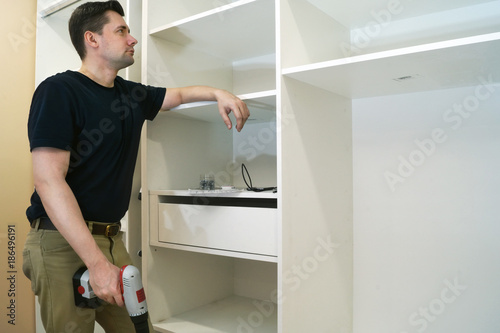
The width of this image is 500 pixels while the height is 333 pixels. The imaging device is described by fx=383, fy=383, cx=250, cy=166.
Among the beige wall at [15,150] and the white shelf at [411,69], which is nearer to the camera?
the white shelf at [411,69]

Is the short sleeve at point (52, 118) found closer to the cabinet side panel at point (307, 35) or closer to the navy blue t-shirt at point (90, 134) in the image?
the navy blue t-shirt at point (90, 134)

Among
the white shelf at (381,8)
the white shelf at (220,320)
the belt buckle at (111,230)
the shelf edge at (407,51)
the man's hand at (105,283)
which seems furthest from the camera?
the white shelf at (220,320)

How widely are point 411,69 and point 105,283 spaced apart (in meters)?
1.13

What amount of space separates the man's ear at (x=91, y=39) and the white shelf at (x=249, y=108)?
370 mm

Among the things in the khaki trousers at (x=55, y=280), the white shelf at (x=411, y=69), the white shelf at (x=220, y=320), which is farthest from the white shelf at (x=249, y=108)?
the white shelf at (x=220, y=320)

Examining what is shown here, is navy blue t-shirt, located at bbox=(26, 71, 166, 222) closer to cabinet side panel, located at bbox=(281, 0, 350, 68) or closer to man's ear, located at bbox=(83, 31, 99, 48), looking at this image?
man's ear, located at bbox=(83, 31, 99, 48)

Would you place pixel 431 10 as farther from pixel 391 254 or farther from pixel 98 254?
pixel 98 254

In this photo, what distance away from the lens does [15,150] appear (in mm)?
2172

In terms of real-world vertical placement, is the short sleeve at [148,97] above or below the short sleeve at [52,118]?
above

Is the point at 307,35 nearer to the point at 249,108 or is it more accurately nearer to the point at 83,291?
the point at 249,108

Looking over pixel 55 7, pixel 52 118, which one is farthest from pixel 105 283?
pixel 55 7

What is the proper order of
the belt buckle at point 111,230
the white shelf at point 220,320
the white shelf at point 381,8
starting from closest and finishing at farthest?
the belt buckle at point 111,230 → the white shelf at point 381,8 → the white shelf at point 220,320

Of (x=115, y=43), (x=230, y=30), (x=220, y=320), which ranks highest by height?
(x=230, y=30)

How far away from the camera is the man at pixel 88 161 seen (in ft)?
3.68
